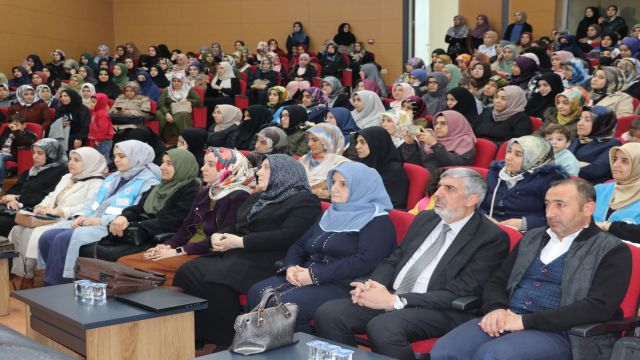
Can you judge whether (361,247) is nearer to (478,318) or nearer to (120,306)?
(478,318)

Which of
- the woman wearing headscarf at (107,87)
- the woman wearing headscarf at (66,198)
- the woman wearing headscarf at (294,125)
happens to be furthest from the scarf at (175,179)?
the woman wearing headscarf at (107,87)

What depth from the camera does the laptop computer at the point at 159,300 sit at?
3.01 metres

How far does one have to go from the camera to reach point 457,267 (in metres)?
2.89

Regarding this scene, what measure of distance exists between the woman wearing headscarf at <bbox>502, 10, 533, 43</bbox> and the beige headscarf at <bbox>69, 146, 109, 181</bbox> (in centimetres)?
725

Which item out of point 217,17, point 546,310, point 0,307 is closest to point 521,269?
point 546,310

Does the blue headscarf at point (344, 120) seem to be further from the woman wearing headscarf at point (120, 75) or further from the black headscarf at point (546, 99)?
the woman wearing headscarf at point (120, 75)

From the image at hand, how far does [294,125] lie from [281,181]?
10.2 ft

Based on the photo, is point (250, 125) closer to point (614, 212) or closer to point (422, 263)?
point (614, 212)

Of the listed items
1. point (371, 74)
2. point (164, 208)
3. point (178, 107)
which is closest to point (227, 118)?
point (178, 107)

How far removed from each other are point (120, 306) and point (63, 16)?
12193 mm

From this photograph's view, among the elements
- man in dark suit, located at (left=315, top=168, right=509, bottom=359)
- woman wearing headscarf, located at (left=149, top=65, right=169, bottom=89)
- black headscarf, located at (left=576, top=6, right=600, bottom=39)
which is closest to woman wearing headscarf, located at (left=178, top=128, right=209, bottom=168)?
man in dark suit, located at (left=315, top=168, right=509, bottom=359)

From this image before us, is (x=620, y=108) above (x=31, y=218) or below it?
above

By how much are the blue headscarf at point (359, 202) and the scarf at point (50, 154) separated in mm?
3168

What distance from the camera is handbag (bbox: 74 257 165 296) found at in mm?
3215
